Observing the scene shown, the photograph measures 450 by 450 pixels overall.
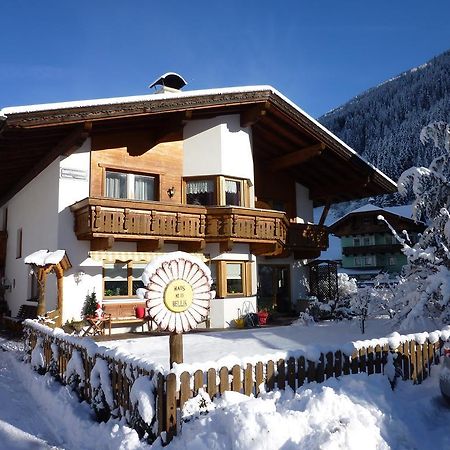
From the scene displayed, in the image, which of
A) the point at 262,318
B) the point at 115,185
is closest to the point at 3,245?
the point at 115,185

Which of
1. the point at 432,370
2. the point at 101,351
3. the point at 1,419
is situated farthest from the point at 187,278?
the point at 432,370

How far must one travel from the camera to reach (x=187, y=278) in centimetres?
642

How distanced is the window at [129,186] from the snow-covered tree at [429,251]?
8.13 m

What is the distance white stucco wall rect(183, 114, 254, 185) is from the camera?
16125 millimetres

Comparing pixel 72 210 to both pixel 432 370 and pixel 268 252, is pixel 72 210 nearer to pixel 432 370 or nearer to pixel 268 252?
pixel 268 252

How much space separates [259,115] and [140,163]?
476cm

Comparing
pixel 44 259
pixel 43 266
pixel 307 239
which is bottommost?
pixel 43 266

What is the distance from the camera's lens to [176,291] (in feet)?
20.6

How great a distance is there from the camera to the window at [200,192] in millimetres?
16141

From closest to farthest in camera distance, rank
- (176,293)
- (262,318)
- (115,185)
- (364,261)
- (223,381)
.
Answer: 1. (223,381)
2. (176,293)
3. (115,185)
4. (262,318)
5. (364,261)

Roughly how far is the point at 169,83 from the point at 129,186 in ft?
21.9

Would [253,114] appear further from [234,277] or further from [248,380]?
[248,380]

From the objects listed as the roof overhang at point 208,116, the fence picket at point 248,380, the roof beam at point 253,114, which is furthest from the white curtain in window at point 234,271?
the fence picket at point 248,380

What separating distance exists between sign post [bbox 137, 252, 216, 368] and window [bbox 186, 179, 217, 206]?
9716 mm
